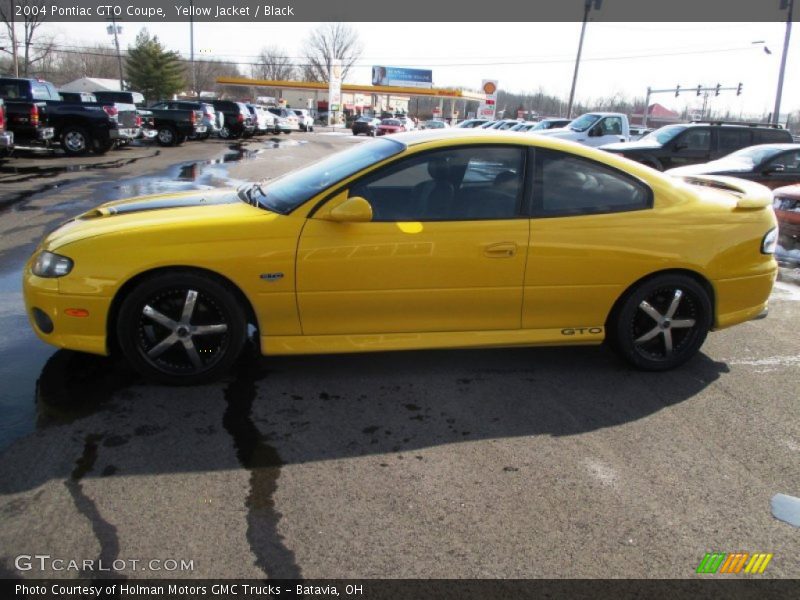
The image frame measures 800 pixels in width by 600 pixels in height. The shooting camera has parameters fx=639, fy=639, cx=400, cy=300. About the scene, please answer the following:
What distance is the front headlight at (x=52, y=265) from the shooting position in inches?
141

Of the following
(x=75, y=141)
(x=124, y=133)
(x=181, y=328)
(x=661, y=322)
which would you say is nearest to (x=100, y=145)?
(x=75, y=141)

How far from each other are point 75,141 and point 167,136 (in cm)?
709

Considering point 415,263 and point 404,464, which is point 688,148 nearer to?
point 415,263

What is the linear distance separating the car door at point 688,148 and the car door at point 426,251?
1217 centimetres

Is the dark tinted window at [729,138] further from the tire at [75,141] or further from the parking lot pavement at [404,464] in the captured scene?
the tire at [75,141]

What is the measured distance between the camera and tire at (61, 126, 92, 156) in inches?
715

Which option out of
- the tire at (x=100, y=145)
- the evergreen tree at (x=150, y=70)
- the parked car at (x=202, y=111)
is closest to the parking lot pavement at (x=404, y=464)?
the tire at (x=100, y=145)

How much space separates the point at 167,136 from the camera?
2519 centimetres

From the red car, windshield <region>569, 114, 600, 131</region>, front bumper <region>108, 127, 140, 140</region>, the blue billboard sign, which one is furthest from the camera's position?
the blue billboard sign

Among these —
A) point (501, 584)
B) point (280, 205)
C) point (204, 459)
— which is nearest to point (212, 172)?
point (280, 205)

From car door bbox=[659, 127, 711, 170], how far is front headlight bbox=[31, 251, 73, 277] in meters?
13.9

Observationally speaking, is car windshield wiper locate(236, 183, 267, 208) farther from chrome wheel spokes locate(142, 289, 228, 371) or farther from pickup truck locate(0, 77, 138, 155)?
pickup truck locate(0, 77, 138, 155)

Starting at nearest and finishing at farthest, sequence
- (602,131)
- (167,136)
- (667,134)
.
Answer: (667,134) → (602,131) → (167,136)
